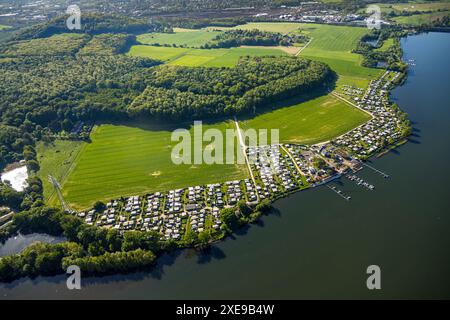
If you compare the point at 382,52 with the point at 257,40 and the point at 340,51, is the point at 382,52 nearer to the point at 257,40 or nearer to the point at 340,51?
A: the point at 340,51

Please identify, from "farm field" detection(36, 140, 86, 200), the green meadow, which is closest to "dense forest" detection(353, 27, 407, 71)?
the green meadow

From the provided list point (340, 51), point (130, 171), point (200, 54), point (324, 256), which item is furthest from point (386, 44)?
point (130, 171)

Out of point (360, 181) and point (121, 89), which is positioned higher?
point (121, 89)

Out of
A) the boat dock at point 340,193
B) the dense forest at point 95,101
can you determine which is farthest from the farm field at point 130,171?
the boat dock at point 340,193

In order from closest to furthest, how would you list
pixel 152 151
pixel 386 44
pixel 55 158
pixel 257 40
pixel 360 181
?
pixel 360 181, pixel 152 151, pixel 55 158, pixel 386 44, pixel 257 40

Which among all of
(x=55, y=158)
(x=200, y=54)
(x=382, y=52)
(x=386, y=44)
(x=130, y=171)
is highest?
(x=386, y=44)

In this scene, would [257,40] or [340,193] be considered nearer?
[340,193]

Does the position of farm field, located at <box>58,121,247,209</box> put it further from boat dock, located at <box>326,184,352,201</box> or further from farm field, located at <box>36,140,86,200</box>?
boat dock, located at <box>326,184,352,201</box>

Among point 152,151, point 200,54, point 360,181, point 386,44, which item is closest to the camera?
point 360,181
